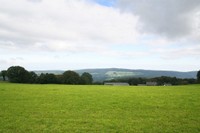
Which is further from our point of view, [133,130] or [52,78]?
[52,78]

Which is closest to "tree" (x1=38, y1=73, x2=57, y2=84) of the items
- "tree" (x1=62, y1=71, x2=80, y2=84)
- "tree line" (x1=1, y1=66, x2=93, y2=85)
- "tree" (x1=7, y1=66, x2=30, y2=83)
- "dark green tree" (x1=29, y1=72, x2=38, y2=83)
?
"tree line" (x1=1, y1=66, x2=93, y2=85)

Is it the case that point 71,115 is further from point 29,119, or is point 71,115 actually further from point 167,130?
point 167,130

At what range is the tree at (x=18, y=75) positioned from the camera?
380ft

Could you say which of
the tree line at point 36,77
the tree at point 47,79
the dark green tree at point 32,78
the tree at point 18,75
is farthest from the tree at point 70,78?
the tree at point 18,75

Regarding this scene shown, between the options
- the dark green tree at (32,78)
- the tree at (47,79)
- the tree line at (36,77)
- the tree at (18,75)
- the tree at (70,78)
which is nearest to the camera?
the tree at (47,79)

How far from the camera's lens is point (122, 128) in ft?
49.5

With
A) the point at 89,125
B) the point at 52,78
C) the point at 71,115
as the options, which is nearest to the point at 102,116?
the point at 71,115

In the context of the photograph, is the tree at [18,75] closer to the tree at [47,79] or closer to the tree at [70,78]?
the tree at [47,79]

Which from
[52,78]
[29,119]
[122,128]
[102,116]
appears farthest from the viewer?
[52,78]

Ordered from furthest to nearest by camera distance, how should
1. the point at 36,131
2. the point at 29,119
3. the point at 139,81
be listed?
the point at 139,81
the point at 29,119
the point at 36,131

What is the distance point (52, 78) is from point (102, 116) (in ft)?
315

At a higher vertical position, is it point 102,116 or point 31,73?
point 31,73

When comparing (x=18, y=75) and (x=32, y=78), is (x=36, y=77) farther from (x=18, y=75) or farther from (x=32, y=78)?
(x=18, y=75)

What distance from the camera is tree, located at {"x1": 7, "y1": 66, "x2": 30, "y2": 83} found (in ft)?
380
